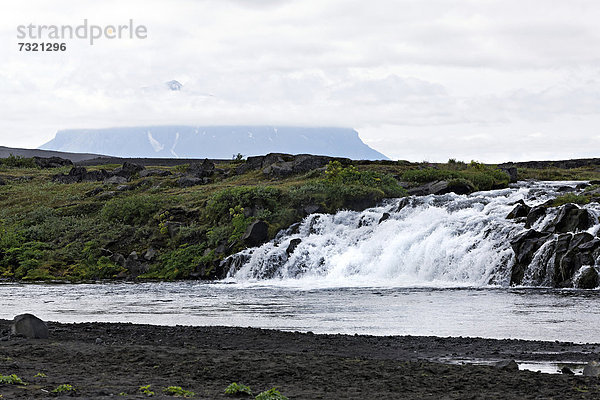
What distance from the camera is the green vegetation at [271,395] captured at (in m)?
11.7

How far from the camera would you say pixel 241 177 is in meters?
68.3

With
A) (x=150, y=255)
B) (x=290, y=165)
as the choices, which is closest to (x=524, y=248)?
(x=150, y=255)

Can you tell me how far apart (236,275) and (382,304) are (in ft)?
55.4

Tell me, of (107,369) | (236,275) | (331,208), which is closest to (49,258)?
(236,275)

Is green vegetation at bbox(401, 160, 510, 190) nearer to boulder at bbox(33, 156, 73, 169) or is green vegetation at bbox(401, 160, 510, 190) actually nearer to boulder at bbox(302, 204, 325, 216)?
boulder at bbox(302, 204, 325, 216)

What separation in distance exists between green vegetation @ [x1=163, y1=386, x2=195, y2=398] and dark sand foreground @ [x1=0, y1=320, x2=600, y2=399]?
19 centimetres

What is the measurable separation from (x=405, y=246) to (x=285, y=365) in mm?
27479

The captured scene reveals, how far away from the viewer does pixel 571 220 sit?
3750 centimetres

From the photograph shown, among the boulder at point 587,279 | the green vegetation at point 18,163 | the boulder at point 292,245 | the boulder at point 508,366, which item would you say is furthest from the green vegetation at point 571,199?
the green vegetation at point 18,163

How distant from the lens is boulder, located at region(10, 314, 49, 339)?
1912 centimetres

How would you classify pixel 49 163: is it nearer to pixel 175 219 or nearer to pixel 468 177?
pixel 175 219

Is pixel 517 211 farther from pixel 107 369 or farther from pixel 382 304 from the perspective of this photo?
pixel 107 369

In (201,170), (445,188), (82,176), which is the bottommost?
(445,188)

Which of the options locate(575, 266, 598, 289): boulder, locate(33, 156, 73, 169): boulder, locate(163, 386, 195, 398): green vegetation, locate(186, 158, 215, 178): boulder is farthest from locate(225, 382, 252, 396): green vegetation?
locate(33, 156, 73, 169): boulder
